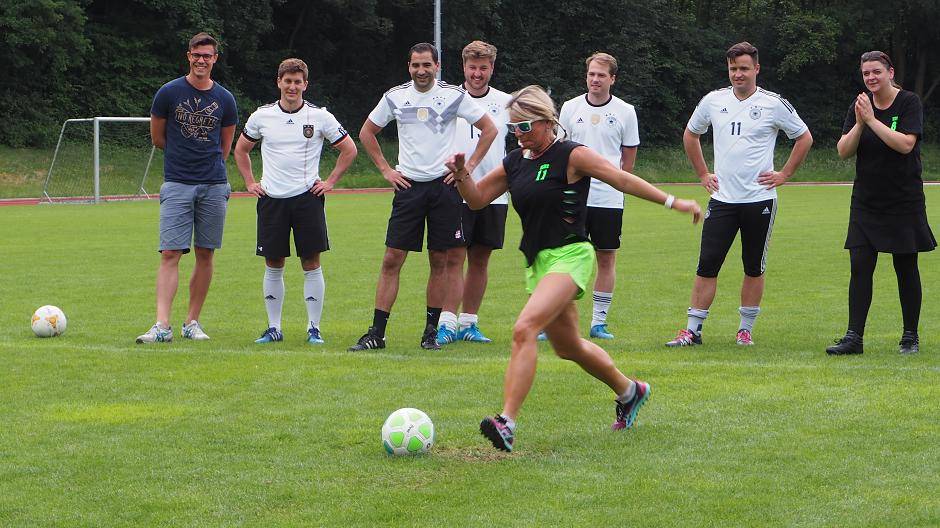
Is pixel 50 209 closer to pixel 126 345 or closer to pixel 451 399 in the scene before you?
pixel 126 345

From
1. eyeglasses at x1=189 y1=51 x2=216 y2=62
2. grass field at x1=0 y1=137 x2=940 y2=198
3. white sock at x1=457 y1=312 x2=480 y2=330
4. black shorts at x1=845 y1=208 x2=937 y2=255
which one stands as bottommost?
grass field at x1=0 y1=137 x2=940 y2=198

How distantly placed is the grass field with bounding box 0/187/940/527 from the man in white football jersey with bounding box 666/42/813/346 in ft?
1.34

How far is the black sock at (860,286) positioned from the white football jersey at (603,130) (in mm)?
1927

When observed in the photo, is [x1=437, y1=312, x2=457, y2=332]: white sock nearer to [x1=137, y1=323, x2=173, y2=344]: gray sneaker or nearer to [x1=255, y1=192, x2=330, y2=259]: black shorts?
[x1=255, y1=192, x2=330, y2=259]: black shorts

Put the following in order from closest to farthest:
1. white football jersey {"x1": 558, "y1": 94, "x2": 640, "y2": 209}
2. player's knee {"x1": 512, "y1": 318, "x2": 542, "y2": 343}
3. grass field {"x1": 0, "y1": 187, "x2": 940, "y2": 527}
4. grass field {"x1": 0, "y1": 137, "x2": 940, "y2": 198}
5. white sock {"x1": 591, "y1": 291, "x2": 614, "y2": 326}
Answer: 1. grass field {"x1": 0, "y1": 187, "x2": 940, "y2": 527}
2. player's knee {"x1": 512, "y1": 318, "x2": 542, "y2": 343}
3. white football jersey {"x1": 558, "y1": 94, "x2": 640, "y2": 209}
4. white sock {"x1": 591, "y1": 291, "x2": 614, "y2": 326}
5. grass field {"x1": 0, "y1": 137, "x2": 940, "y2": 198}

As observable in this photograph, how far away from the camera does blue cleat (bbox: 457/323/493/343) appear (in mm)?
9617

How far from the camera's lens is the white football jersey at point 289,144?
947 cm

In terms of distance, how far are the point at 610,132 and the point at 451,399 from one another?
3.56 meters

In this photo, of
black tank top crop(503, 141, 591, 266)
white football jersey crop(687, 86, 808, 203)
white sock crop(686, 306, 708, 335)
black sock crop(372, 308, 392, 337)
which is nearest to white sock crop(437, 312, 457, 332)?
black sock crop(372, 308, 392, 337)

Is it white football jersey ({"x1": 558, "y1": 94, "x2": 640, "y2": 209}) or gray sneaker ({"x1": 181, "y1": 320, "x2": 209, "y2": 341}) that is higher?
white football jersey ({"x1": 558, "y1": 94, "x2": 640, "y2": 209})

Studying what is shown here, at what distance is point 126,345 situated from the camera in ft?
30.3

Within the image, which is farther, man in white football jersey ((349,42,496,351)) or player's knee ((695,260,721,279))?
player's knee ((695,260,721,279))

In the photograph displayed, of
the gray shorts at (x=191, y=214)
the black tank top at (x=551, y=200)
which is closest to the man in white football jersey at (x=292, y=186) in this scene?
the gray shorts at (x=191, y=214)

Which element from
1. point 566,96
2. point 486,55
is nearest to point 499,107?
point 486,55
